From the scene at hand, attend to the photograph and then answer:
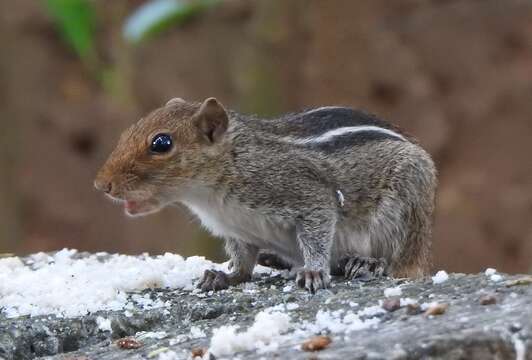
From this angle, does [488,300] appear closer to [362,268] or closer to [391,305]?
[391,305]

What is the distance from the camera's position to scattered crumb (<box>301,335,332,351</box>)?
3688 millimetres

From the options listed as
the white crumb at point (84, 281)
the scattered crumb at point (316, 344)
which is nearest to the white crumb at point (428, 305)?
the scattered crumb at point (316, 344)

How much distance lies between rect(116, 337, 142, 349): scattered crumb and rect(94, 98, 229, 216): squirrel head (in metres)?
0.89

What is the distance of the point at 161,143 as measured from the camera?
199 inches

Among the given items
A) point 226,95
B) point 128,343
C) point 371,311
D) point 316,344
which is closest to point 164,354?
point 128,343

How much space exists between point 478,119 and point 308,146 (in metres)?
5.08

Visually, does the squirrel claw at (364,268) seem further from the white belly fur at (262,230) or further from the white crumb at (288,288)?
the white crumb at (288,288)

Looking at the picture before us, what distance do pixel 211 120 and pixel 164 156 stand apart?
254 millimetres

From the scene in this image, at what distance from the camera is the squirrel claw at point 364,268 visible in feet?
15.9

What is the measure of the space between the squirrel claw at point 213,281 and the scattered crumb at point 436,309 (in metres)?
1.16

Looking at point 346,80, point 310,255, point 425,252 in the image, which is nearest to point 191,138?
point 310,255

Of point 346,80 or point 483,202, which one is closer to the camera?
point 346,80

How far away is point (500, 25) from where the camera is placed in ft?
33.4

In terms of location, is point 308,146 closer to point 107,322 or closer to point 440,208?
point 107,322
